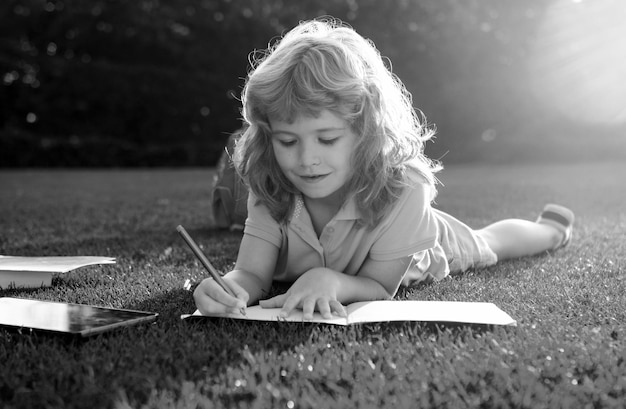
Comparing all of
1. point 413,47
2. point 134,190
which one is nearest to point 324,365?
point 134,190

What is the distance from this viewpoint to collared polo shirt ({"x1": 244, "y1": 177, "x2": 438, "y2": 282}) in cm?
253

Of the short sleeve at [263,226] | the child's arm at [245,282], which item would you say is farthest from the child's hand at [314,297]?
the short sleeve at [263,226]

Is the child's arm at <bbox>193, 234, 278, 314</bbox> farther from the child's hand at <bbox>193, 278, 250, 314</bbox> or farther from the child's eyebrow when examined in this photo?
the child's eyebrow

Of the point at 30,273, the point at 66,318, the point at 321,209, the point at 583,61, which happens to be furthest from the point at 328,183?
the point at 583,61

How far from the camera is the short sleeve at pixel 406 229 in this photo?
2.51 m

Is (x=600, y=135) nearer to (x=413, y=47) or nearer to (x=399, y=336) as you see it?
(x=413, y=47)

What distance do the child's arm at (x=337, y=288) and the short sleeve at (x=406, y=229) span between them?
1.6 inches

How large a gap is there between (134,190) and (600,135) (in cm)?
1345

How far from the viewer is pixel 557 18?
20.8 meters

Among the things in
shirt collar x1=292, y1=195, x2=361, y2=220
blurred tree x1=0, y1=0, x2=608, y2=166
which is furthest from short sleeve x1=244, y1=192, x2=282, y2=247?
blurred tree x1=0, y1=0, x2=608, y2=166

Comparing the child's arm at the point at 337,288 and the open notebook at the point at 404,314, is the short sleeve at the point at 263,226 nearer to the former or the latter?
the child's arm at the point at 337,288

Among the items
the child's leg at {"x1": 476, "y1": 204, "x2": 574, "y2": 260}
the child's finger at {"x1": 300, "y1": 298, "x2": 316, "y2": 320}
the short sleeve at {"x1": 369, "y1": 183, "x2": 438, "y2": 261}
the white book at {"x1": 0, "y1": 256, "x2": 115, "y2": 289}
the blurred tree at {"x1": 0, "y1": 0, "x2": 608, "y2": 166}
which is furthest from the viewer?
the blurred tree at {"x1": 0, "y1": 0, "x2": 608, "y2": 166}

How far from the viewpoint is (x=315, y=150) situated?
7.61ft

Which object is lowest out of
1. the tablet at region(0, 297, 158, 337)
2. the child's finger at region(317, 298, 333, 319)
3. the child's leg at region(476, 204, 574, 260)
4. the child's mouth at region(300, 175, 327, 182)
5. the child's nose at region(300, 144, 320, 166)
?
the tablet at region(0, 297, 158, 337)
